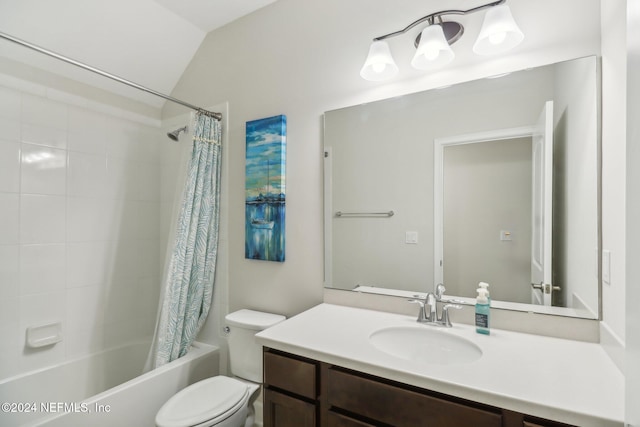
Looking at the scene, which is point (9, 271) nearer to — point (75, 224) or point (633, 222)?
point (75, 224)

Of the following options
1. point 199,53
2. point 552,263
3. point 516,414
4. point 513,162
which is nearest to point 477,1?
point 513,162

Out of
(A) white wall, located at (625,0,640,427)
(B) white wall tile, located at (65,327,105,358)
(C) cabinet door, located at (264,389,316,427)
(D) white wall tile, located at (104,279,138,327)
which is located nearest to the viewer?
(A) white wall, located at (625,0,640,427)

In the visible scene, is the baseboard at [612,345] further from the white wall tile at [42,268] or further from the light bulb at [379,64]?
the white wall tile at [42,268]

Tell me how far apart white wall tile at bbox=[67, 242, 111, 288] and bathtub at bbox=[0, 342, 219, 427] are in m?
0.50

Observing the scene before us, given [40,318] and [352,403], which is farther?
[40,318]

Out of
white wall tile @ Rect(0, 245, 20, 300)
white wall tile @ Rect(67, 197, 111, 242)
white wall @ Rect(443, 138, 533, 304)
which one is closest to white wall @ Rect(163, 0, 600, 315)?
white wall @ Rect(443, 138, 533, 304)

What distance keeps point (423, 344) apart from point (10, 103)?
98.6 inches

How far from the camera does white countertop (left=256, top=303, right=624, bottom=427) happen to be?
75 cm

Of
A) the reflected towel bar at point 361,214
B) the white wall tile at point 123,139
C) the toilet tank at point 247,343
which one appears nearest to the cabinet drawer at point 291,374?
the toilet tank at point 247,343

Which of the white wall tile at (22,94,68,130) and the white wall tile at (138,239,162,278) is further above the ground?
the white wall tile at (22,94,68,130)

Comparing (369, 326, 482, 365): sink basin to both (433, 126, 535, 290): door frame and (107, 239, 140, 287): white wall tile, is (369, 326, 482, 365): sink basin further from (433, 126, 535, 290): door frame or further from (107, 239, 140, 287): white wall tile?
(107, 239, 140, 287): white wall tile

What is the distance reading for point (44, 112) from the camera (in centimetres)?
185

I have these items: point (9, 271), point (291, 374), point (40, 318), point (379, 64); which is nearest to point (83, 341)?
point (40, 318)

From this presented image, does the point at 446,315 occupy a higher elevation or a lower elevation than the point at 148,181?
lower
